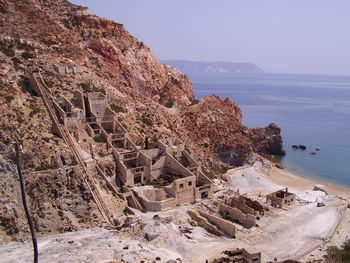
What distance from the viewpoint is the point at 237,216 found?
46.2m

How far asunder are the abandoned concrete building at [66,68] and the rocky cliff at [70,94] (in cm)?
77

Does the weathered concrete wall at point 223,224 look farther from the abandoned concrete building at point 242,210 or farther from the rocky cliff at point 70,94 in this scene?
the rocky cliff at point 70,94

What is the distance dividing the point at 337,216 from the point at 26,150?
39.5m

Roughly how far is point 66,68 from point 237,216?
115 ft

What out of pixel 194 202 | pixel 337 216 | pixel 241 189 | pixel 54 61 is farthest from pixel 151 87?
pixel 337 216

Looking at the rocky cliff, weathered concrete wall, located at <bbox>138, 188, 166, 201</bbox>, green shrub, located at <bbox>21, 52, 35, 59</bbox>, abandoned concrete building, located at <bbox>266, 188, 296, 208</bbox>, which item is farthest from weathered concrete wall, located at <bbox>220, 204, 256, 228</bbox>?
green shrub, located at <bbox>21, 52, 35, 59</bbox>

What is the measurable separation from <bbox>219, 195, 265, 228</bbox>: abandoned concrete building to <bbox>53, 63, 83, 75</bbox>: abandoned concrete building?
31.8 m

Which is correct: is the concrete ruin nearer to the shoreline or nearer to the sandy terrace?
the sandy terrace

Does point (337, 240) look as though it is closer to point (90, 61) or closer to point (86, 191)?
point (86, 191)

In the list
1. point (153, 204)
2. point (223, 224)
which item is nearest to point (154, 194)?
point (153, 204)

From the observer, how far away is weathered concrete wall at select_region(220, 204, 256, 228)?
4500 centimetres

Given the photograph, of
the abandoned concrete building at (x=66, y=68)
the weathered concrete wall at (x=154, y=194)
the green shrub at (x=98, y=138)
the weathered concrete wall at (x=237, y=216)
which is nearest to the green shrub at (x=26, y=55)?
the abandoned concrete building at (x=66, y=68)

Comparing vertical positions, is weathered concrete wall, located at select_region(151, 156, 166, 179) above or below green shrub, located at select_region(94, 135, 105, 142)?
below

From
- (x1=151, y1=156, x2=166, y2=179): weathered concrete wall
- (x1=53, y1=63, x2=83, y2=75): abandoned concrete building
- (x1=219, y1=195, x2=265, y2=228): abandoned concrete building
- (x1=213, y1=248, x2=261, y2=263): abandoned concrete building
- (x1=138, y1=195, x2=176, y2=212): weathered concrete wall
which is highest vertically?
(x1=53, y1=63, x2=83, y2=75): abandoned concrete building
